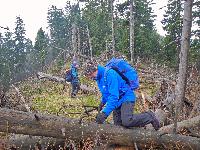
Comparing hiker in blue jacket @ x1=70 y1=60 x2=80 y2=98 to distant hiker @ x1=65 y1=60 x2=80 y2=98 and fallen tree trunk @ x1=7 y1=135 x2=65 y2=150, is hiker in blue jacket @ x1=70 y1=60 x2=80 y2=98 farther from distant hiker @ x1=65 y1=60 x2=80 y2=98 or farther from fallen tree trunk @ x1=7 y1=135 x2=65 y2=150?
fallen tree trunk @ x1=7 y1=135 x2=65 y2=150

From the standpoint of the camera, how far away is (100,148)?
6.42m

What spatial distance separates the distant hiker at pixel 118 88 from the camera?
6.56 metres

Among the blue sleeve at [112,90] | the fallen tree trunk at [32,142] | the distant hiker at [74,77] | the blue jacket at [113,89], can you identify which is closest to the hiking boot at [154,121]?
the blue jacket at [113,89]

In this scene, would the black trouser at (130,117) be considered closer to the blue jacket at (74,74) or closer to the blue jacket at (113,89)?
the blue jacket at (113,89)

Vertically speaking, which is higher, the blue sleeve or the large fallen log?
the blue sleeve

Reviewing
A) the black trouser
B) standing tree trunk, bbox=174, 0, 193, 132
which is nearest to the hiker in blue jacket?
standing tree trunk, bbox=174, 0, 193, 132

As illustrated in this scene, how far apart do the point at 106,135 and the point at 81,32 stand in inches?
1929

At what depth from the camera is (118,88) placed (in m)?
6.73

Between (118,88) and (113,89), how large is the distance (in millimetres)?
220

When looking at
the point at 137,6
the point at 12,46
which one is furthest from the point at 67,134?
the point at 12,46

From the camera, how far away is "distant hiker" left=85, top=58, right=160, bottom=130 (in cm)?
656

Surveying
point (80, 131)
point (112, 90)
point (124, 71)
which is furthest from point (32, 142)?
point (124, 71)

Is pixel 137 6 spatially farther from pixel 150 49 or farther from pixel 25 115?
pixel 25 115

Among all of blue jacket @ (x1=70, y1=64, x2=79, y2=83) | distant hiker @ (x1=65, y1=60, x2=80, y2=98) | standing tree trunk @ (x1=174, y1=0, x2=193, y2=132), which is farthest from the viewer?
blue jacket @ (x1=70, y1=64, x2=79, y2=83)
